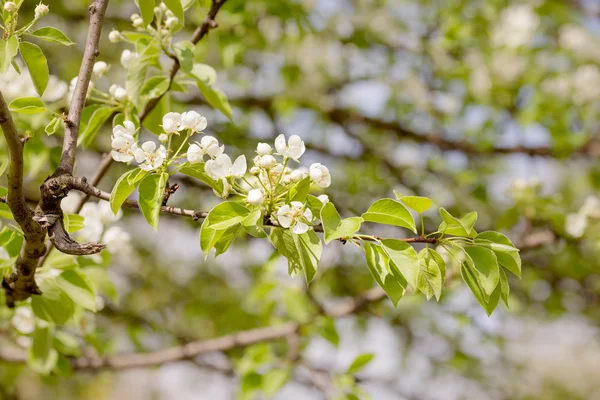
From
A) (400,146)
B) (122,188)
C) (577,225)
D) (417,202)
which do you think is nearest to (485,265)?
(417,202)

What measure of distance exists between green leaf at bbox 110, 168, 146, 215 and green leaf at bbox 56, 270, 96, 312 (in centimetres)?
44

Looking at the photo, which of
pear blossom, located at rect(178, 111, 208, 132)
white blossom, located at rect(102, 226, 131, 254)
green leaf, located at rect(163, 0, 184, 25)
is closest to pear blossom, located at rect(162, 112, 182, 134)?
pear blossom, located at rect(178, 111, 208, 132)

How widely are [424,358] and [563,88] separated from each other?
7.27 ft

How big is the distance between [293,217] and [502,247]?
1.24ft

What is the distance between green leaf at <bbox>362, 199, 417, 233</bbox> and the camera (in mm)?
976

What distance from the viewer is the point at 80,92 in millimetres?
1114

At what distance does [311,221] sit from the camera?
997 millimetres

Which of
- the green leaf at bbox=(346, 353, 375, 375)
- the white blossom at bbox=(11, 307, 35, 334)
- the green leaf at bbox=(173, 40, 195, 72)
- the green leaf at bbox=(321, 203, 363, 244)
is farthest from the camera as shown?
the green leaf at bbox=(346, 353, 375, 375)

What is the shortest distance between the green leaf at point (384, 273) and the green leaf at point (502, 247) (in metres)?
0.16

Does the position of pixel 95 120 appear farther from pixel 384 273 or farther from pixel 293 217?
pixel 384 273

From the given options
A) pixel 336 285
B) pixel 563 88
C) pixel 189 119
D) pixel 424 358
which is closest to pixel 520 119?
pixel 563 88

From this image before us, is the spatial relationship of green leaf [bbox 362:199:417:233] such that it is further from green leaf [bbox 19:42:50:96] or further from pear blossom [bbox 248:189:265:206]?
green leaf [bbox 19:42:50:96]

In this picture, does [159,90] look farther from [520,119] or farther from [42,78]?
[520,119]

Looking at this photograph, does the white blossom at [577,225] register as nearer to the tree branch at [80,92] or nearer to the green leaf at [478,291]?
the green leaf at [478,291]
